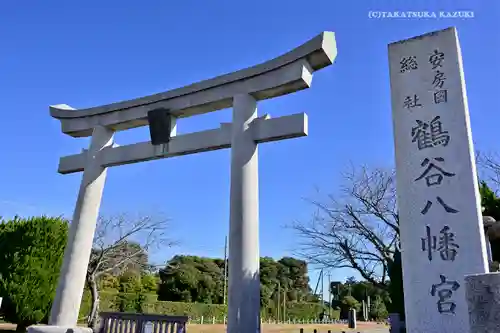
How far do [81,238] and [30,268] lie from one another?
5.67m

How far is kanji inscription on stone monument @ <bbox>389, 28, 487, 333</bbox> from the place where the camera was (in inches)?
183

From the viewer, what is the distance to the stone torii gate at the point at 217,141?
6.19 m

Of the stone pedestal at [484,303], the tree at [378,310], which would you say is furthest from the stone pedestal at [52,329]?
the tree at [378,310]

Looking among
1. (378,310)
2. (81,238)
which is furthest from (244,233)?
(378,310)

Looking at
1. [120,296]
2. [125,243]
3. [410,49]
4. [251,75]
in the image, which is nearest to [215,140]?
[251,75]

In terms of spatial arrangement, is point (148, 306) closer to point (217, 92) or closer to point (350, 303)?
point (217, 92)

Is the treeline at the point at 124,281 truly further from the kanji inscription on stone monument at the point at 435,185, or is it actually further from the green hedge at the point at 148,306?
the kanji inscription on stone monument at the point at 435,185

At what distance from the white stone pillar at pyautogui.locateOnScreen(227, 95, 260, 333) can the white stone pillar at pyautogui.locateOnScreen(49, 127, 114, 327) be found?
334cm

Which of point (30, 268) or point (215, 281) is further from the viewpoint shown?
point (215, 281)

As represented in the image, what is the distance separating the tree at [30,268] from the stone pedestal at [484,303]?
12.5 metres

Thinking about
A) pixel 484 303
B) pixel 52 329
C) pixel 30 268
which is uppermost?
pixel 30 268

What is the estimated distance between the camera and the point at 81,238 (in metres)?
7.90

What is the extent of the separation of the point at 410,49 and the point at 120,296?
2210cm

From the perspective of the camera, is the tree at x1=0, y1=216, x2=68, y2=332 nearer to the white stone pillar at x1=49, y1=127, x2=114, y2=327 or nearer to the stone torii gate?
the stone torii gate
